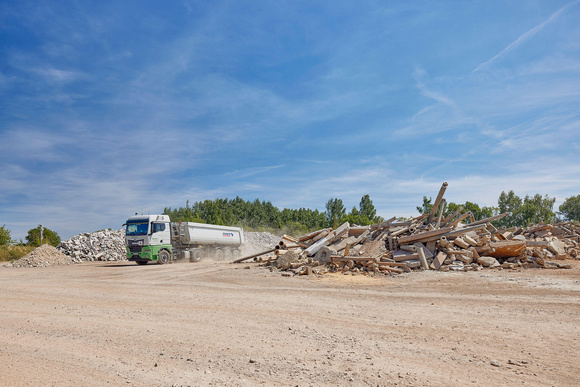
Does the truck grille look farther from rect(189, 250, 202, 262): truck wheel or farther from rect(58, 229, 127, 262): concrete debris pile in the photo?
rect(58, 229, 127, 262): concrete debris pile

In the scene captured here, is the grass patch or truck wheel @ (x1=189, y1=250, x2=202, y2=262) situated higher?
the grass patch

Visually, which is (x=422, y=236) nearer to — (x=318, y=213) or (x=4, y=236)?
(x=4, y=236)

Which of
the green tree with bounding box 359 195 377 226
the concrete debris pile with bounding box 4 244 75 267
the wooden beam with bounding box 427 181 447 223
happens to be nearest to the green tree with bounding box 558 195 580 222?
the green tree with bounding box 359 195 377 226

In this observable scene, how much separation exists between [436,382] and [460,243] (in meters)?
14.6

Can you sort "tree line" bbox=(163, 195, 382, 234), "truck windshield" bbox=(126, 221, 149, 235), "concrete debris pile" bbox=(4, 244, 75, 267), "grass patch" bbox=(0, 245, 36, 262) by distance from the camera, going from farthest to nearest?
1. "tree line" bbox=(163, 195, 382, 234)
2. "grass patch" bbox=(0, 245, 36, 262)
3. "concrete debris pile" bbox=(4, 244, 75, 267)
4. "truck windshield" bbox=(126, 221, 149, 235)

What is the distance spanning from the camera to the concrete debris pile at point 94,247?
33.4m

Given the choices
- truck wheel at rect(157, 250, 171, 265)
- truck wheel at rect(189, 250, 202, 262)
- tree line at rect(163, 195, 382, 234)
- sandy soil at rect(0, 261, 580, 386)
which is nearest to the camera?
sandy soil at rect(0, 261, 580, 386)

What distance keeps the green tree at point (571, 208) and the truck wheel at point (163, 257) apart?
278ft

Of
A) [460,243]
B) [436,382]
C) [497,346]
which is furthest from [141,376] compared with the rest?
[460,243]

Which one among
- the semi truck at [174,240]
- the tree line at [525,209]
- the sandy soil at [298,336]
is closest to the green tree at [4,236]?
the semi truck at [174,240]

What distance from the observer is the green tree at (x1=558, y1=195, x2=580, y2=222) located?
79956 millimetres

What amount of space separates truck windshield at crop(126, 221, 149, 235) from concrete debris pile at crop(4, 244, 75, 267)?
917 centimetres

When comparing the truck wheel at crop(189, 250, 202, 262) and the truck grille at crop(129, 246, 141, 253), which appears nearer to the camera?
the truck grille at crop(129, 246, 141, 253)

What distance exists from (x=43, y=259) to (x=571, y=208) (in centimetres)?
9402
